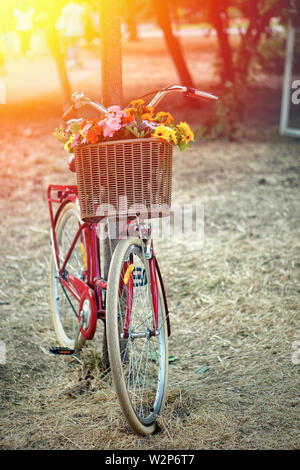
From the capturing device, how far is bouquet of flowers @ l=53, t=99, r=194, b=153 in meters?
2.93

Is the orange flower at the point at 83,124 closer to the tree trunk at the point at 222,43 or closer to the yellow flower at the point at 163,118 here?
the yellow flower at the point at 163,118

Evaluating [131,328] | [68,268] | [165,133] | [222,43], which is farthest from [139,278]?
[222,43]

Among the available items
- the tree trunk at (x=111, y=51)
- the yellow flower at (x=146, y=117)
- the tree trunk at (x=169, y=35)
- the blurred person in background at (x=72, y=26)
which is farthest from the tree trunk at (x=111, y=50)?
the tree trunk at (x=169, y=35)

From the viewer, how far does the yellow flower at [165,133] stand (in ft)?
9.60

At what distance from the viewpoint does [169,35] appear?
11320mm

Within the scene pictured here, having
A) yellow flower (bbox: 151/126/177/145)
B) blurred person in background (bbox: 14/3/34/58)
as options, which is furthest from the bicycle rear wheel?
blurred person in background (bbox: 14/3/34/58)

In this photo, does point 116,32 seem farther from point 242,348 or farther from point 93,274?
point 242,348

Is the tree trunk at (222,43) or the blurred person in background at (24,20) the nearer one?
the blurred person in background at (24,20)

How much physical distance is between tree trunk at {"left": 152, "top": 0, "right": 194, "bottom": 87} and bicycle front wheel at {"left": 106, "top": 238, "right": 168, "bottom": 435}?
8.37m

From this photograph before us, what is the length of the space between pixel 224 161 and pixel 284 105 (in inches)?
84.0

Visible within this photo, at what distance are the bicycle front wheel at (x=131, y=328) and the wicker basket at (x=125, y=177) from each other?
0.20m

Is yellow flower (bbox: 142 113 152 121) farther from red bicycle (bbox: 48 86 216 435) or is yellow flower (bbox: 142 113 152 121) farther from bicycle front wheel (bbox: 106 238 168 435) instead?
bicycle front wheel (bbox: 106 238 168 435)

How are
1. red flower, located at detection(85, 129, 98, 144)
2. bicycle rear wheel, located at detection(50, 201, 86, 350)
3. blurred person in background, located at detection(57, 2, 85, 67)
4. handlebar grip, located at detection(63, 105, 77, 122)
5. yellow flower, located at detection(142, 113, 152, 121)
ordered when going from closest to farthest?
Result: red flower, located at detection(85, 129, 98, 144) < yellow flower, located at detection(142, 113, 152, 121) < handlebar grip, located at detection(63, 105, 77, 122) < bicycle rear wheel, located at detection(50, 201, 86, 350) < blurred person in background, located at detection(57, 2, 85, 67)

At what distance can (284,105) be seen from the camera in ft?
34.3
